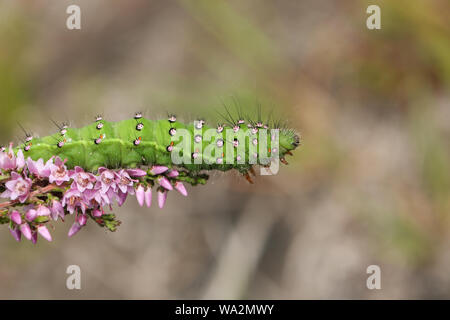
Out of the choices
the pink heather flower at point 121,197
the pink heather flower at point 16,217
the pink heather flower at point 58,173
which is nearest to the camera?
the pink heather flower at point 16,217

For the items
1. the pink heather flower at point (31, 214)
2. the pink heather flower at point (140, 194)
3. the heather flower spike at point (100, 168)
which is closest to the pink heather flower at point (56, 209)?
the heather flower spike at point (100, 168)

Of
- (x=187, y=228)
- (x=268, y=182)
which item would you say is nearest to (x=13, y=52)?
(x=187, y=228)

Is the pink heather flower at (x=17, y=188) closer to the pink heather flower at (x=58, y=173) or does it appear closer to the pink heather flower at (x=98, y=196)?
the pink heather flower at (x=58, y=173)

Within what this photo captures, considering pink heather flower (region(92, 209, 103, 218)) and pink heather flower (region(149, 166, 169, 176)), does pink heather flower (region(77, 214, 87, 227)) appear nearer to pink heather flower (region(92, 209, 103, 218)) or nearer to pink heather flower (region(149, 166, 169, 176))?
pink heather flower (region(92, 209, 103, 218))

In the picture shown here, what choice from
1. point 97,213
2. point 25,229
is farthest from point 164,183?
point 25,229

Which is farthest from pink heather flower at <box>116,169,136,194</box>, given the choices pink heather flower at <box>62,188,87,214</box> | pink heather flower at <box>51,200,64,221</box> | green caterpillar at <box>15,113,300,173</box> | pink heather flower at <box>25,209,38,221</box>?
pink heather flower at <box>25,209,38,221</box>

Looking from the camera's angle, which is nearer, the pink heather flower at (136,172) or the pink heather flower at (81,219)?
the pink heather flower at (81,219)

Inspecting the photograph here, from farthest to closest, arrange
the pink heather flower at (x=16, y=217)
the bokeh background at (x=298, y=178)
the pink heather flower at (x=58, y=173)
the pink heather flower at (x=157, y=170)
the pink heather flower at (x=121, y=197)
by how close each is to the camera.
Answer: the bokeh background at (x=298, y=178)
the pink heather flower at (x=157, y=170)
the pink heather flower at (x=121, y=197)
the pink heather flower at (x=58, y=173)
the pink heather flower at (x=16, y=217)
